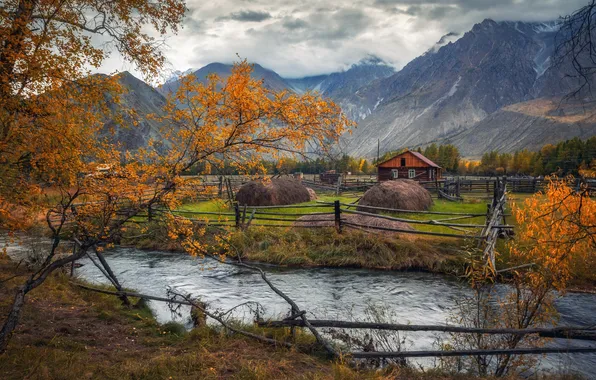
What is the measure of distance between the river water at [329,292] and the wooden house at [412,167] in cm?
3157

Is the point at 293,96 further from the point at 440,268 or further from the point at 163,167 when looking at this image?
the point at 440,268

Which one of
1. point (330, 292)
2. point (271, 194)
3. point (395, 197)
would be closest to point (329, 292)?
point (330, 292)

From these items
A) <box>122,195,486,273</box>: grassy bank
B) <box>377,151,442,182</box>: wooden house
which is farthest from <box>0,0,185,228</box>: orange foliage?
<box>377,151,442,182</box>: wooden house

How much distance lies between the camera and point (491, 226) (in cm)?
1070

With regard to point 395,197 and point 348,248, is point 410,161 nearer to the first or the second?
point 395,197

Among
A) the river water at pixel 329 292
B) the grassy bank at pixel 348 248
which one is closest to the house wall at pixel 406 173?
the grassy bank at pixel 348 248

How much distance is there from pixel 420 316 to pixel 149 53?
7907mm

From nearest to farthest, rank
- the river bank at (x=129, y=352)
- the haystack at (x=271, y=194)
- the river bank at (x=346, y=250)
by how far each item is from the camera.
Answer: the river bank at (x=129, y=352)
the river bank at (x=346, y=250)
the haystack at (x=271, y=194)

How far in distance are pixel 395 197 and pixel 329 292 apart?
9597 mm

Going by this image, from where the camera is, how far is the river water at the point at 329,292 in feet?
27.3

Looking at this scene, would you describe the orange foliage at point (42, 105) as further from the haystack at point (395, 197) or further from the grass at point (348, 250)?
the haystack at point (395, 197)

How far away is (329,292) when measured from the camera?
10633mm

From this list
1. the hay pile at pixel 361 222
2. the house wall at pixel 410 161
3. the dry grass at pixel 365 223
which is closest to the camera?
the dry grass at pixel 365 223

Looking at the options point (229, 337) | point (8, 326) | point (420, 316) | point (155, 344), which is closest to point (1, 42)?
point (8, 326)
